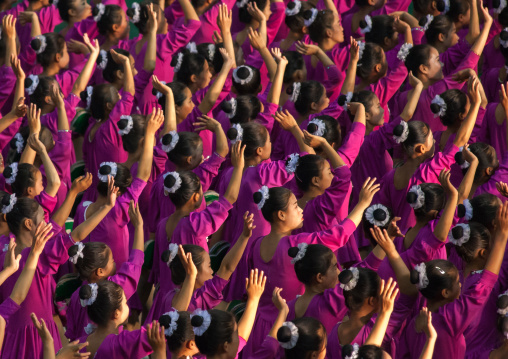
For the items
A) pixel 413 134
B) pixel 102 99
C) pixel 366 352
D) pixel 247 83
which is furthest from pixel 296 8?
pixel 366 352

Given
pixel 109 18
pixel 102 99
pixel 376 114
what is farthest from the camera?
pixel 109 18

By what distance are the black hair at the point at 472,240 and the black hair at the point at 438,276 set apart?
342mm

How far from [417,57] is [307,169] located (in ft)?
5.80

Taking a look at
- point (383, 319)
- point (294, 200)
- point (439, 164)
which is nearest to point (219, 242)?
point (294, 200)

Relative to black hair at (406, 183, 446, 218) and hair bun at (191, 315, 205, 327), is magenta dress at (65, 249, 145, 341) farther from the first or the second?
black hair at (406, 183, 446, 218)

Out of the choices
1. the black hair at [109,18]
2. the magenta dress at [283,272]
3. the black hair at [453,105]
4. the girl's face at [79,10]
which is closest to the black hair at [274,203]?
the magenta dress at [283,272]

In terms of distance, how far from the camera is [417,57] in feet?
25.9

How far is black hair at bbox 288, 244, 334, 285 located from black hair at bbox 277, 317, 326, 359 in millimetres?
611

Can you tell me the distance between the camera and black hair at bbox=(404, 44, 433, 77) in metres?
7.88

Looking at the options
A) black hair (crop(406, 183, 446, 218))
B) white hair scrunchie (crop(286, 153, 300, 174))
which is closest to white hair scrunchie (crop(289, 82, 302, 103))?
white hair scrunchie (crop(286, 153, 300, 174))

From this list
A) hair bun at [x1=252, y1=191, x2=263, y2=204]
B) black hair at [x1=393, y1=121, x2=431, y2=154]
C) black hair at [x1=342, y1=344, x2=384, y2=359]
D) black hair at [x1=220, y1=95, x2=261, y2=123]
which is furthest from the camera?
black hair at [x1=220, y1=95, x2=261, y2=123]

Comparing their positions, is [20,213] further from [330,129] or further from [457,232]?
[457,232]

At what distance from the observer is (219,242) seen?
6906mm

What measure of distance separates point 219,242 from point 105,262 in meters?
0.94
